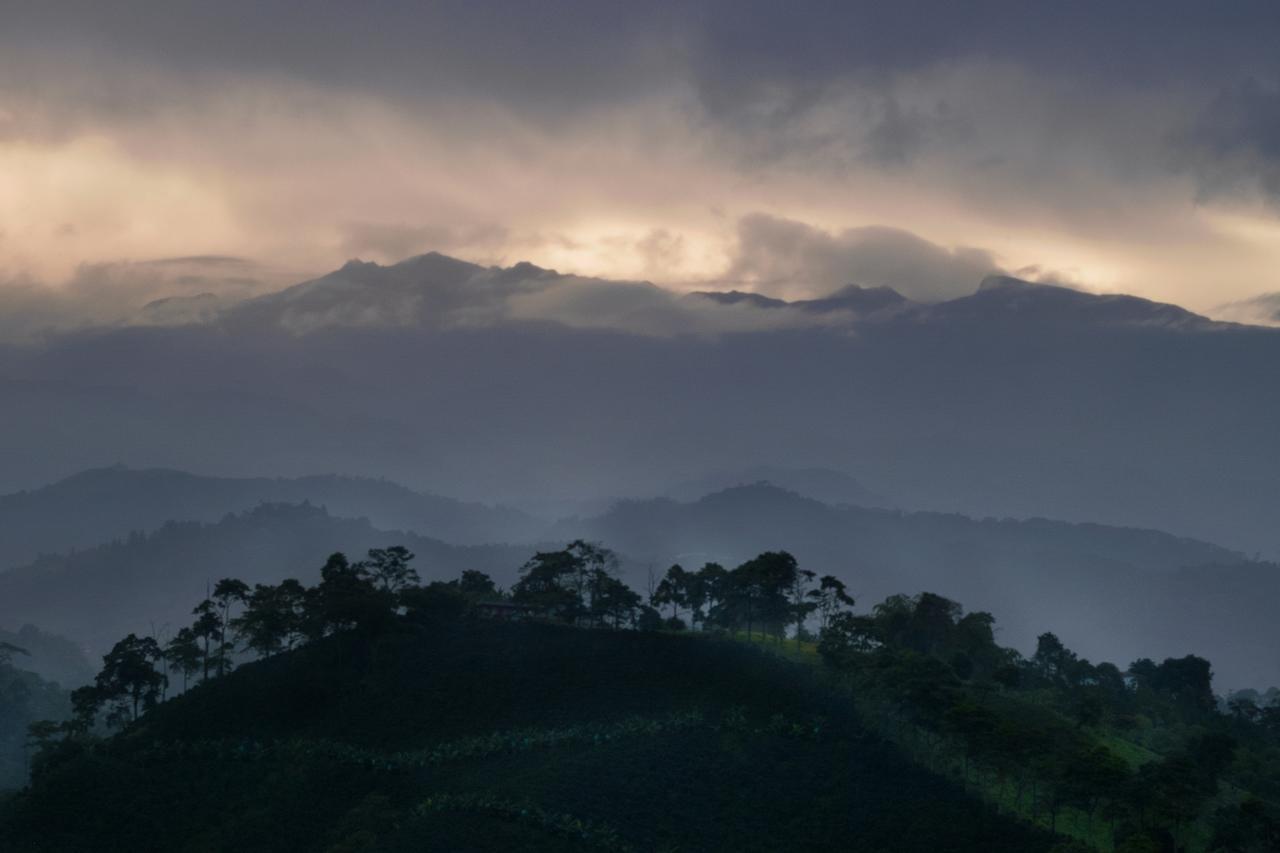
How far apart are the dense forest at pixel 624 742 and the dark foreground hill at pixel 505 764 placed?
0.69 feet

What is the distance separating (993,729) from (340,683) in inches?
2166

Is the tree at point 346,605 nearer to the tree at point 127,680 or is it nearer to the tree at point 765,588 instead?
the tree at point 127,680

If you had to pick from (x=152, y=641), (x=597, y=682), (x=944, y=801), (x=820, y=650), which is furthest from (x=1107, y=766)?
(x=152, y=641)

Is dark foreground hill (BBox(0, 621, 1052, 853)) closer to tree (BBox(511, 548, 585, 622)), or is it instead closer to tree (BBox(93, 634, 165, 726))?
tree (BBox(93, 634, 165, 726))

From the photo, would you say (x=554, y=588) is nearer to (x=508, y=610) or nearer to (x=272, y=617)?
(x=508, y=610)

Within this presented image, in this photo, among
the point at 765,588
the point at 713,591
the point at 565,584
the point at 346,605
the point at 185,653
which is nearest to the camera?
the point at 346,605

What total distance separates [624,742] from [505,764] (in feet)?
28.7

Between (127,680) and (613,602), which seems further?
(613,602)

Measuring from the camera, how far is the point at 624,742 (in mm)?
73062

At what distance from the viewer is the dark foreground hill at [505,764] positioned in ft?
198

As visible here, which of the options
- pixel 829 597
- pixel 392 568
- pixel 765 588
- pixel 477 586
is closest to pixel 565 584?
pixel 477 586

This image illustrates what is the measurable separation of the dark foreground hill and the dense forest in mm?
209

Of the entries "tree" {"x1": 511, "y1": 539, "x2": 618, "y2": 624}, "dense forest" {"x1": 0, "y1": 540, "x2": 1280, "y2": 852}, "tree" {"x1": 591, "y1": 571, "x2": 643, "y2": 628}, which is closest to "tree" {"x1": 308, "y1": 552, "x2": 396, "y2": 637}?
"dense forest" {"x1": 0, "y1": 540, "x2": 1280, "y2": 852}

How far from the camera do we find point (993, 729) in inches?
2603
